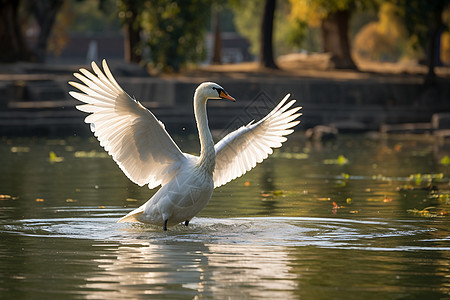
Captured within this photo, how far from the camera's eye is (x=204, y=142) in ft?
32.5

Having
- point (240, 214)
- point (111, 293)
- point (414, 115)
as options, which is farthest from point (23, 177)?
point (414, 115)

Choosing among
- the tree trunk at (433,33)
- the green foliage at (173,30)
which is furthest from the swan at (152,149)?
the green foliage at (173,30)

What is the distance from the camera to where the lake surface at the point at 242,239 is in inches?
275

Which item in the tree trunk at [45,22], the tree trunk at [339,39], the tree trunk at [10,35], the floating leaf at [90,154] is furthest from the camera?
the tree trunk at [45,22]

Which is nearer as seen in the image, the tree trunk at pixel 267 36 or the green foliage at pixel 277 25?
the tree trunk at pixel 267 36

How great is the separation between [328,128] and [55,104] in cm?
754

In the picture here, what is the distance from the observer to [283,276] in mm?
7352

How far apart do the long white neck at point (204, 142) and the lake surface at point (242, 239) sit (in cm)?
66

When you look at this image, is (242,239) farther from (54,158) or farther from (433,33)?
(433,33)

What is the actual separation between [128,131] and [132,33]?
1178 inches

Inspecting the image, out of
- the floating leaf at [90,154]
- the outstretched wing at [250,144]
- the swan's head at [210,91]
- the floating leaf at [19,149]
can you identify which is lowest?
the floating leaf at [90,154]

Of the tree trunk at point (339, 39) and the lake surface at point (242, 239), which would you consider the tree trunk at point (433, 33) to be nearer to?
Result: the tree trunk at point (339, 39)

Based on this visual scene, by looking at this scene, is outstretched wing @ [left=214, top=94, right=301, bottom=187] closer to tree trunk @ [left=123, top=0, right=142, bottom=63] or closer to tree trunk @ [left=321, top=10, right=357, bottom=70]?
tree trunk @ [left=123, top=0, right=142, bottom=63]

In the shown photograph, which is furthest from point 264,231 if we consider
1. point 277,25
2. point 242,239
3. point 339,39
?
point 277,25
